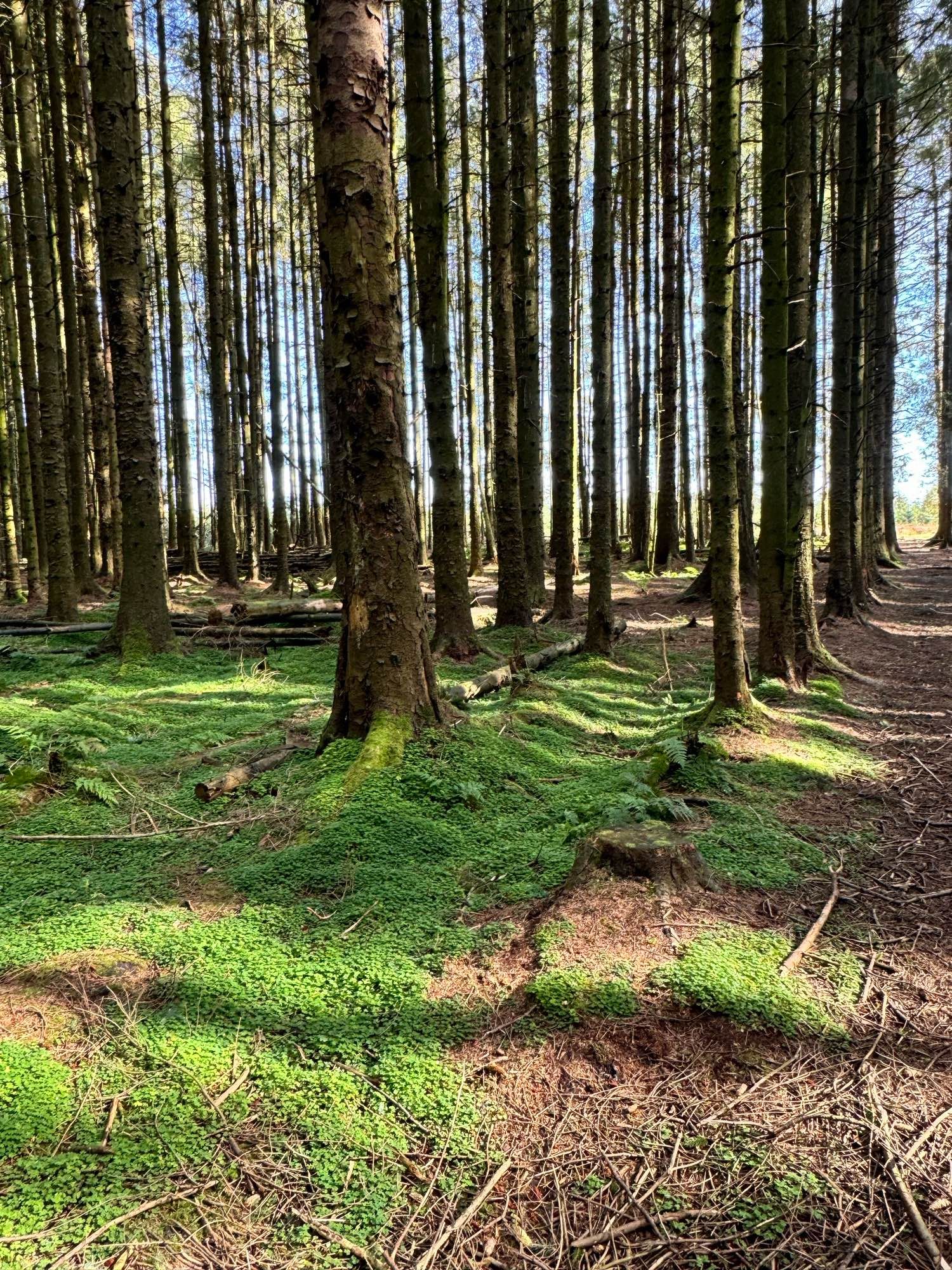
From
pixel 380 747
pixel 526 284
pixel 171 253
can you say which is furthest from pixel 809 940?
pixel 171 253

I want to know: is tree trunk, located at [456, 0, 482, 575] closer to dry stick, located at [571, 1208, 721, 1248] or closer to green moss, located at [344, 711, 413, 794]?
green moss, located at [344, 711, 413, 794]

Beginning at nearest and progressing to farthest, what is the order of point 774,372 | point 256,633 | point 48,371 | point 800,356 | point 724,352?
1. point 724,352
2. point 774,372
3. point 800,356
4. point 256,633
5. point 48,371

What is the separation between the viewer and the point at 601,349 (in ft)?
28.0

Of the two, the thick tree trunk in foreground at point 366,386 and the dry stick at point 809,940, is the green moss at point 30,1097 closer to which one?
the thick tree trunk in foreground at point 366,386

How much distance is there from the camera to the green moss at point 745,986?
8.89 feet

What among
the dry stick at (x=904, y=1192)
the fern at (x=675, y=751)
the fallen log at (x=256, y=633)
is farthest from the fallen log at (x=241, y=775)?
the fallen log at (x=256, y=633)

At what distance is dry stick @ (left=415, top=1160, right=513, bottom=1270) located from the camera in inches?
76.2

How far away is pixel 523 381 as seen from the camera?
37.2ft

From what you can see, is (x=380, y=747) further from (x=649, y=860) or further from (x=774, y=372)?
(x=774, y=372)

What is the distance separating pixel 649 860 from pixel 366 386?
3162 mm

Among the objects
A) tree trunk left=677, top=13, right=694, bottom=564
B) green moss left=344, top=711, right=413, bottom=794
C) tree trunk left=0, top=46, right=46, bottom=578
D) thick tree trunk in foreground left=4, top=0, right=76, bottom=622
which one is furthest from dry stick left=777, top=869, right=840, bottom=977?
tree trunk left=677, top=13, right=694, bottom=564

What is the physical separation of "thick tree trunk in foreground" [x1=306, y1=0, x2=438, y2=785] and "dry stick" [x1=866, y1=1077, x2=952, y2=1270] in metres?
2.90

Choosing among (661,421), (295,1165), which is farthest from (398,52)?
(295,1165)

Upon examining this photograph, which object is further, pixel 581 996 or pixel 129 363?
pixel 129 363
